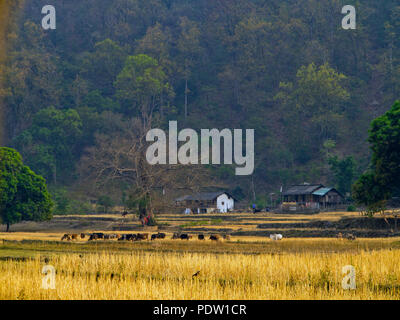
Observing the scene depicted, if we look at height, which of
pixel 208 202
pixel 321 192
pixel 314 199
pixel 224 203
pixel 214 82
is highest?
pixel 214 82

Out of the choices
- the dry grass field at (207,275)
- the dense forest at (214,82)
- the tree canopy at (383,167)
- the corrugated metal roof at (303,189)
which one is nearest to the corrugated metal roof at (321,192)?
the corrugated metal roof at (303,189)

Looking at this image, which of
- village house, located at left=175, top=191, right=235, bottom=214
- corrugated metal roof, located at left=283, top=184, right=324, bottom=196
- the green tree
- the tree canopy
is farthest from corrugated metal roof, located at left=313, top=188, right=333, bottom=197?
the green tree

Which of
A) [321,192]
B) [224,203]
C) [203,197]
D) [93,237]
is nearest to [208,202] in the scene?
[203,197]

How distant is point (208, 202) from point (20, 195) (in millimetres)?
37674

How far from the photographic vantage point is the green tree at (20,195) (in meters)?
49.2

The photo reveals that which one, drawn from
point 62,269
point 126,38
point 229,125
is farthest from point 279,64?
point 62,269

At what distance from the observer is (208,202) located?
84.8 metres

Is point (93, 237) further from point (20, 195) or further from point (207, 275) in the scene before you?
point (207, 275)

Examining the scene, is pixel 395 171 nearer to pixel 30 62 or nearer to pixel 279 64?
pixel 279 64

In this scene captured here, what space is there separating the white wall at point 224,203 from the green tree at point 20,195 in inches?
1438

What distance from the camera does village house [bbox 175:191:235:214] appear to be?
83562 mm

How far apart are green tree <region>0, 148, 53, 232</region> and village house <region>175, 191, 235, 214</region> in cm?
3300

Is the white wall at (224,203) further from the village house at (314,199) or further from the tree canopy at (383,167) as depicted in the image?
the tree canopy at (383,167)

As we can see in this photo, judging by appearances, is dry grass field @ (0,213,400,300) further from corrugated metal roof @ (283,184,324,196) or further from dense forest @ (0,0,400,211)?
dense forest @ (0,0,400,211)
